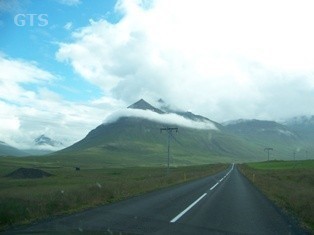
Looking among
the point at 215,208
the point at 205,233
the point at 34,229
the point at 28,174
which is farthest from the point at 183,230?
the point at 28,174

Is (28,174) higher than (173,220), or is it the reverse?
(28,174)

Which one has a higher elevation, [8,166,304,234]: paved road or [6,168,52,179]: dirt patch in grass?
[6,168,52,179]: dirt patch in grass

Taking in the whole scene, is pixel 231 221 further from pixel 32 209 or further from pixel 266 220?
pixel 32 209

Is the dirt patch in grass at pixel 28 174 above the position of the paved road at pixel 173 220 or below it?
above

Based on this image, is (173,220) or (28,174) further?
(28,174)

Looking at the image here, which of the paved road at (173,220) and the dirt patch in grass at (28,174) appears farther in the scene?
the dirt patch in grass at (28,174)

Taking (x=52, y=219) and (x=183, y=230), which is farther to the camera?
(x=52, y=219)

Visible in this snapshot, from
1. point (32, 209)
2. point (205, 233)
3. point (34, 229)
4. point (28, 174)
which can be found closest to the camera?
point (34, 229)

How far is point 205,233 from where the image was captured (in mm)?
13938

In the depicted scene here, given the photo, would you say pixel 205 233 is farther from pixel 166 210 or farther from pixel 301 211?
pixel 301 211

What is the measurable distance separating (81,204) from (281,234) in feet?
33.5

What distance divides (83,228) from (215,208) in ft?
33.2

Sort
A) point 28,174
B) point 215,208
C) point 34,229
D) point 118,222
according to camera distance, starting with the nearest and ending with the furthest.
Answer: point 34,229
point 118,222
point 215,208
point 28,174

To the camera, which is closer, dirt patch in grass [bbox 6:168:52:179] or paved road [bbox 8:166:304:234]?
paved road [bbox 8:166:304:234]
